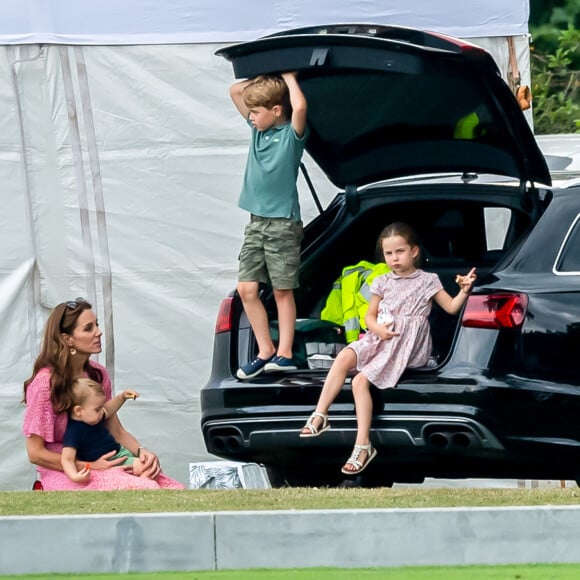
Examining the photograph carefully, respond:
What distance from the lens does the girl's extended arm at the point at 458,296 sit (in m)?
7.29

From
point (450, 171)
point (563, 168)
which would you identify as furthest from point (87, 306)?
point (563, 168)

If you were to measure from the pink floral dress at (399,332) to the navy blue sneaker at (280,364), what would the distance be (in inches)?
12.6

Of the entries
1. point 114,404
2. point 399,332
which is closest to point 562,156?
point 399,332

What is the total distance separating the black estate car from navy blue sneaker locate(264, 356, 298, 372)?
37 mm

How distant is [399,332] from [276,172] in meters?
1.06

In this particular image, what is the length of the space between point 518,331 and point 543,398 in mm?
300

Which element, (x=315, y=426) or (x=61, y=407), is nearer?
(x=315, y=426)

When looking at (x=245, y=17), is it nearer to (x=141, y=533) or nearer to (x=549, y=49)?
(x=141, y=533)

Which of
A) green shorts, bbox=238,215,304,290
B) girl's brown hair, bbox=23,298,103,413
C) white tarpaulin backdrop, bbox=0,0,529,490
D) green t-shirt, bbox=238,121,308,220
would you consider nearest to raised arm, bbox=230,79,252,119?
green t-shirt, bbox=238,121,308,220

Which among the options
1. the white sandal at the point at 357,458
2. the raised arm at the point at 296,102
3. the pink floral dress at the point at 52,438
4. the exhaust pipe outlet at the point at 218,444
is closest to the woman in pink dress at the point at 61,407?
the pink floral dress at the point at 52,438

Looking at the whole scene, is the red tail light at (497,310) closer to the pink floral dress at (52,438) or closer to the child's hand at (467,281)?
the child's hand at (467,281)

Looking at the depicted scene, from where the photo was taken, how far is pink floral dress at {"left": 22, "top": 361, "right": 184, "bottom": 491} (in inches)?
314

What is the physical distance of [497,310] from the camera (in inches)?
280

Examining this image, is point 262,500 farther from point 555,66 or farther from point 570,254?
point 555,66
